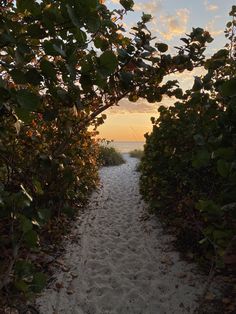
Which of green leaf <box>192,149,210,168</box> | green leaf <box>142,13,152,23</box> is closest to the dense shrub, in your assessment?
green leaf <box>142,13,152,23</box>

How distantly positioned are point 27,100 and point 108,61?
1.19 ft

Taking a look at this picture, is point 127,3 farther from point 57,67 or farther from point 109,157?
point 109,157

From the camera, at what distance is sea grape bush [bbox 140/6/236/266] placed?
2654 millimetres

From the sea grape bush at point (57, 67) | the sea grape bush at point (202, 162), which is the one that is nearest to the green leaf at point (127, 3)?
the sea grape bush at point (57, 67)

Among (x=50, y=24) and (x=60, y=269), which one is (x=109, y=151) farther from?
(x=50, y=24)

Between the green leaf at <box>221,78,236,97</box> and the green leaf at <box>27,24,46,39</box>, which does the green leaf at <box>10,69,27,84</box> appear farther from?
the green leaf at <box>221,78,236,97</box>

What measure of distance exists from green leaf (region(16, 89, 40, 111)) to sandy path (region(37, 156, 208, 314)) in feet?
10.5

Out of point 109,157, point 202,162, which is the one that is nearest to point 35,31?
point 202,162

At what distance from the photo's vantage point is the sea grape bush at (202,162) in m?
2.65

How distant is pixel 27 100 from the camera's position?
143 cm

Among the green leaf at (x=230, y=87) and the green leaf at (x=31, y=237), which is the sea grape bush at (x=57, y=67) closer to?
the green leaf at (x=31, y=237)

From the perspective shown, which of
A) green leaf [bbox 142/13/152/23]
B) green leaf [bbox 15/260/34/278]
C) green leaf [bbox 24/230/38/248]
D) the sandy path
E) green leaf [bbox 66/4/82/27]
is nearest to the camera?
green leaf [bbox 66/4/82/27]

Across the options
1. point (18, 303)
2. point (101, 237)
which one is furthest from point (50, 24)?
point (101, 237)

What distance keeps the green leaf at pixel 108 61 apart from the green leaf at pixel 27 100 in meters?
0.31
